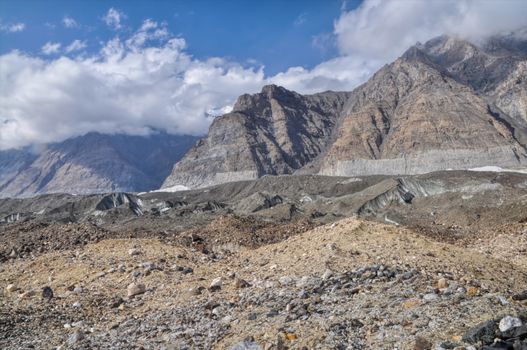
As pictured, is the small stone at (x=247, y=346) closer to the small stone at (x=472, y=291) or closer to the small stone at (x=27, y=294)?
the small stone at (x=472, y=291)

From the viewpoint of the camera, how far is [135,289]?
10.9 m

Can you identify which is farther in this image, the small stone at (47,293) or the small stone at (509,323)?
the small stone at (47,293)

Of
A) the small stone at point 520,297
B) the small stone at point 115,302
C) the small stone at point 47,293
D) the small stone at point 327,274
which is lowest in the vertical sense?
the small stone at point 520,297

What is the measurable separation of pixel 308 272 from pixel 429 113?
195 m

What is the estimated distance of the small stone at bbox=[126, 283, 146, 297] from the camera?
10.8 m

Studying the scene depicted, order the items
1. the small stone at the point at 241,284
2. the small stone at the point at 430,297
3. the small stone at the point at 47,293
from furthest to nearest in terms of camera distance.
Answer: the small stone at the point at 47,293, the small stone at the point at 241,284, the small stone at the point at 430,297

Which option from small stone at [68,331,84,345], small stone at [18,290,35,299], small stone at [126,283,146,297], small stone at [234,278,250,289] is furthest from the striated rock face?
small stone at [68,331,84,345]

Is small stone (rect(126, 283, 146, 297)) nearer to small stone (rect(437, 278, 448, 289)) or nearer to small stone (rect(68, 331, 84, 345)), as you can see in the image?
small stone (rect(68, 331, 84, 345))

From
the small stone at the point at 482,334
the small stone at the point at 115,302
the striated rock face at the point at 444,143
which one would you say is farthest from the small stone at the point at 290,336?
the striated rock face at the point at 444,143

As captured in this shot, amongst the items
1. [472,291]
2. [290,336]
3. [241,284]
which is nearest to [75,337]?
[241,284]

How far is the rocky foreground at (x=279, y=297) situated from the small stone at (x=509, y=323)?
1cm

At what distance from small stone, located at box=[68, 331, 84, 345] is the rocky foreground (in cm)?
3

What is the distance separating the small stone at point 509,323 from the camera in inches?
236

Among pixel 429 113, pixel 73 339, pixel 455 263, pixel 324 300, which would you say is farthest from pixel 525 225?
pixel 429 113
